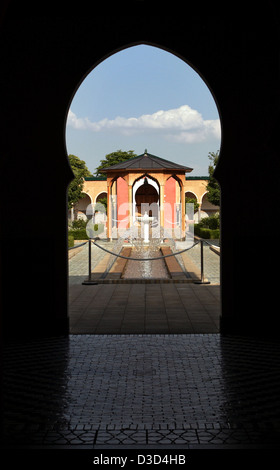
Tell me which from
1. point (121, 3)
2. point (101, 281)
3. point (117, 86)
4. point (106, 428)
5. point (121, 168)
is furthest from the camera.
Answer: point (117, 86)

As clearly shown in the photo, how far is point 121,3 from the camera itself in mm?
5914

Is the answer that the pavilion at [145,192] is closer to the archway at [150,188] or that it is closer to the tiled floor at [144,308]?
the archway at [150,188]

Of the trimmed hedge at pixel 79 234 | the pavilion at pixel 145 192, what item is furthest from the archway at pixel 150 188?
the trimmed hedge at pixel 79 234

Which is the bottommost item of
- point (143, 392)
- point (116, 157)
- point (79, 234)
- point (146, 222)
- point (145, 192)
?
point (143, 392)

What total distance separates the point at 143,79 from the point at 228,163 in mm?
49475

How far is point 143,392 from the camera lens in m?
4.26

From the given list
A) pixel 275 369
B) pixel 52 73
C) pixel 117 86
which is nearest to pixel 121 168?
pixel 52 73

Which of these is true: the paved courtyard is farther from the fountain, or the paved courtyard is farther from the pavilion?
the pavilion

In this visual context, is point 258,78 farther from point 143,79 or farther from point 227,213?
point 143,79

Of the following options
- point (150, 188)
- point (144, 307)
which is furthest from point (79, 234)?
point (144, 307)

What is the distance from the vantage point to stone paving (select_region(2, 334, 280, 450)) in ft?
11.0

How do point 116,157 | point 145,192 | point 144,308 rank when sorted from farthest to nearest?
point 116,157
point 145,192
point 144,308

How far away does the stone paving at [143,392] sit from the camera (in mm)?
3354

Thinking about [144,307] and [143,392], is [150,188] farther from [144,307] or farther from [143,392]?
[143,392]
